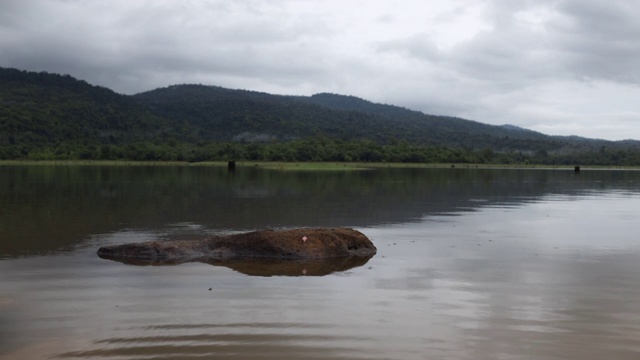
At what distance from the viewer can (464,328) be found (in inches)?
352

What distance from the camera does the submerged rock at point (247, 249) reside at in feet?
47.2

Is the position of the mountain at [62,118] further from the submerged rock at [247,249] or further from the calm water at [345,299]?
the submerged rock at [247,249]

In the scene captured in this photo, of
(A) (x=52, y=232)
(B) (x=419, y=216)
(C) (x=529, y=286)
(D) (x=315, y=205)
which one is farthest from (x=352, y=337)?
(D) (x=315, y=205)

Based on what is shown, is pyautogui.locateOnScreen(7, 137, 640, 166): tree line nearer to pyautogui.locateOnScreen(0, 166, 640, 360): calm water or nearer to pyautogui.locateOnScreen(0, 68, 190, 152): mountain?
pyautogui.locateOnScreen(0, 68, 190, 152): mountain

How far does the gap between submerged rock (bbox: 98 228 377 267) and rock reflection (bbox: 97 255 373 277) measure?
0.37 ft

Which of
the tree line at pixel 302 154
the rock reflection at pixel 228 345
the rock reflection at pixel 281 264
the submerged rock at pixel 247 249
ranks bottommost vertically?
the rock reflection at pixel 228 345

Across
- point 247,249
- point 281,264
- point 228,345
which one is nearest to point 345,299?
point 228,345

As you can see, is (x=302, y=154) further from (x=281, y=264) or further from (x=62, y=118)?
(x=281, y=264)

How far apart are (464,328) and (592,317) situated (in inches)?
94.8

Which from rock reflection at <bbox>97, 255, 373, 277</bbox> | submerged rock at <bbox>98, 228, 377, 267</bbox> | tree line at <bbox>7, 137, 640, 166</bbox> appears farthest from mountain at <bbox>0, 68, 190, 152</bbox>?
rock reflection at <bbox>97, 255, 373, 277</bbox>

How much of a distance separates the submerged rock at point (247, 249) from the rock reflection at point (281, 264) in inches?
4.5

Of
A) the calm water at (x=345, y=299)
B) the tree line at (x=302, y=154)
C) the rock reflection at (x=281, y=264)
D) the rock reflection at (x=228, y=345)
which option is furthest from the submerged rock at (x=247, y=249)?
the tree line at (x=302, y=154)

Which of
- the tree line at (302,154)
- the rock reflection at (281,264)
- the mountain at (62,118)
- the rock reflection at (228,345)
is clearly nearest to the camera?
the rock reflection at (228,345)

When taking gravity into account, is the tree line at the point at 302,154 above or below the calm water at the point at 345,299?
above
